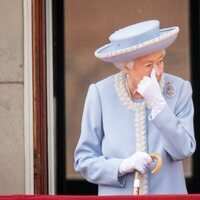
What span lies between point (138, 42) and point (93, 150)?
59cm

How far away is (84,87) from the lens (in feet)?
23.6

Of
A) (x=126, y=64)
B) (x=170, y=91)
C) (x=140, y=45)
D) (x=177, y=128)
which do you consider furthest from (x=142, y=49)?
(x=177, y=128)

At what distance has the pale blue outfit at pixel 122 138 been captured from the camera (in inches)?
167

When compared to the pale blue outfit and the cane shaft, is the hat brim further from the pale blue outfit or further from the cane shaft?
the cane shaft

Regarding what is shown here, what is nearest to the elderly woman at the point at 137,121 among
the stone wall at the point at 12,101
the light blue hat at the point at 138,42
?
the light blue hat at the point at 138,42

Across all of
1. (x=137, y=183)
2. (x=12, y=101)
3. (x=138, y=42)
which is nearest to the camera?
(x=137, y=183)

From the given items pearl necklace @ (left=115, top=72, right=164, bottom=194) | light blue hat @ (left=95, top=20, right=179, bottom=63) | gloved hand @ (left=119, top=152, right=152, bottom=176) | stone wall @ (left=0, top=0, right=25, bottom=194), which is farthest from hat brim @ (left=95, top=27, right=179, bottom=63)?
stone wall @ (left=0, top=0, right=25, bottom=194)

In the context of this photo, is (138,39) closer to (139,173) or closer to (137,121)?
(137,121)

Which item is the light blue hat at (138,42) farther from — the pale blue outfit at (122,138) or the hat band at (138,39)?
the pale blue outfit at (122,138)

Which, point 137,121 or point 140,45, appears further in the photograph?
point 137,121

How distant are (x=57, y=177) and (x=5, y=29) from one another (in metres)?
1.40

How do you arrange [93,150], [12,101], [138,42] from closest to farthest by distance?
[138,42] → [93,150] → [12,101]

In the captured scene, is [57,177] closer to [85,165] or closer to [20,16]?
[20,16]

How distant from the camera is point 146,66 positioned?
427 centimetres
